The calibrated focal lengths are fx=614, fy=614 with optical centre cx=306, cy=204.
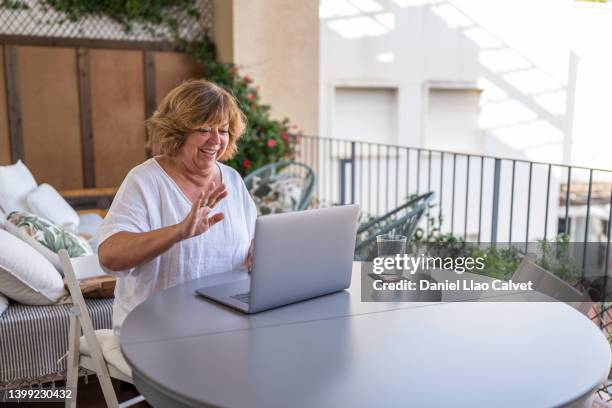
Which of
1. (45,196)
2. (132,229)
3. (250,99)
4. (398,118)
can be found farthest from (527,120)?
(132,229)

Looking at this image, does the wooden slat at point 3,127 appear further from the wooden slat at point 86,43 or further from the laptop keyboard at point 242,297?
the laptop keyboard at point 242,297

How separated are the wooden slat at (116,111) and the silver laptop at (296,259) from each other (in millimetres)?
5136

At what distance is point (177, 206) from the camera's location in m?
1.88

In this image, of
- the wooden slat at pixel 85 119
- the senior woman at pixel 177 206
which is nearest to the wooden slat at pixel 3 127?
the wooden slat at pixel 85 119

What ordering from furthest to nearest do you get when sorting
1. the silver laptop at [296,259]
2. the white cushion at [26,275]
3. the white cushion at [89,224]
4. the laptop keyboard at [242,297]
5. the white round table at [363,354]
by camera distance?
the white cushion at [89,224]
the white cushion at [26,275]
the laptop keyboard at [242,297]
the silver laptop at [296,259]
the white round table at [363,354]

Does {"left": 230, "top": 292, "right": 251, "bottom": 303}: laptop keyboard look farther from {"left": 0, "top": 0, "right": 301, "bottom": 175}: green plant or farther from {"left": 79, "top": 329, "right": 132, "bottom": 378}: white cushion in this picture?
→ {"left": 0, "top": 0, "right": 301, "bottom": 175}: green plant

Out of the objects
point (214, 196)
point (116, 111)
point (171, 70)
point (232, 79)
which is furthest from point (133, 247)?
point (171, 70)

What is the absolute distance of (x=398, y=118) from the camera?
363 inches

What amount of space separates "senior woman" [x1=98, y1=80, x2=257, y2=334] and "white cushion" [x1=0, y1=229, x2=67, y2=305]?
717 millimetres

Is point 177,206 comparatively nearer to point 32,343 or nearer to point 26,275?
point 26,275

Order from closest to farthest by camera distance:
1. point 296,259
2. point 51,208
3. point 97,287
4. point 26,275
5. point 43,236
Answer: point 296,259 < point 26,275 < point 97,287 < point 43,236 < point 51,208

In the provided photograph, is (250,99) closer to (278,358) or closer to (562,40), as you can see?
(278,358)

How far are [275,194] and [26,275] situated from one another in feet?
6.44

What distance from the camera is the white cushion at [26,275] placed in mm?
2383
